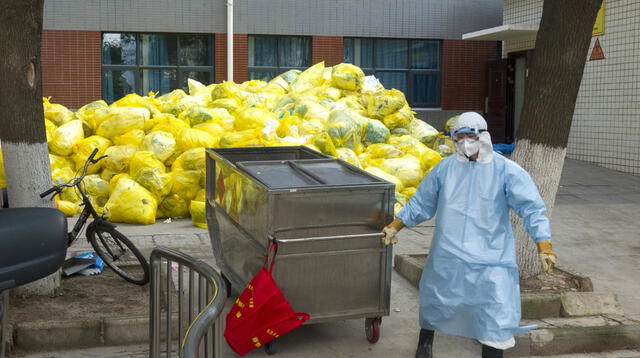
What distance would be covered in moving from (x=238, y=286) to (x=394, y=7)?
14.5 metres

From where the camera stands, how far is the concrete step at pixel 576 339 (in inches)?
188

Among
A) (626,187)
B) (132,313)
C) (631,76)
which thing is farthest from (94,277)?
(631,76)

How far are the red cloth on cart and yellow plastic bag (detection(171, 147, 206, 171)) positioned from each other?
15.3 feet

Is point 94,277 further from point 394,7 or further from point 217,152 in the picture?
point 394,7

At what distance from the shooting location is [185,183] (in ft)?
29.0

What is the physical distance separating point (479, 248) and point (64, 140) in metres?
6.84

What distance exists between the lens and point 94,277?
580 centimetres

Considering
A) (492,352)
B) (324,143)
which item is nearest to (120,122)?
(324,143)

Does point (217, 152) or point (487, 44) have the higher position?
point (487, 44)

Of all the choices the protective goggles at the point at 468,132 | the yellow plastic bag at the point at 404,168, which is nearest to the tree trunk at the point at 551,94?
the protective goggles at the point at 468,132

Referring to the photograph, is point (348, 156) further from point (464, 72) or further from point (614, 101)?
point (464, 72)

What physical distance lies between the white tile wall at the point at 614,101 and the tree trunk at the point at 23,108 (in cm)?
1038

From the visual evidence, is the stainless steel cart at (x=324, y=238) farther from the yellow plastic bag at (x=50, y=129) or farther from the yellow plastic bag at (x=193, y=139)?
the yellow plastic bag at (x=50, y=129)

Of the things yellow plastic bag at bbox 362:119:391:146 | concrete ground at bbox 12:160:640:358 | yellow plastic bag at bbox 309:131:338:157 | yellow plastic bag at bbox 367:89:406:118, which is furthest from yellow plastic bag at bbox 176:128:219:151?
yellow plastic bag at bbox 367:89:406:118
